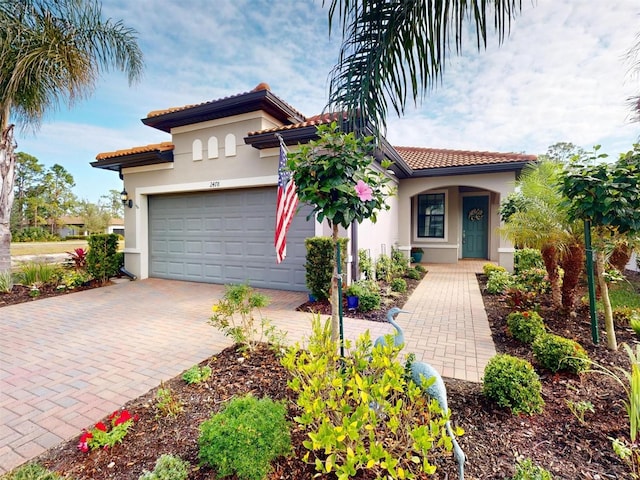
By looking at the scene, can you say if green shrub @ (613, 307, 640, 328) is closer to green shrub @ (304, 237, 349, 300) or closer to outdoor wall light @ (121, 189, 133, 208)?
green shrub @ (304, 237, 349, 300)

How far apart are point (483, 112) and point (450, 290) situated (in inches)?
166

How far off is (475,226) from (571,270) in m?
8.57

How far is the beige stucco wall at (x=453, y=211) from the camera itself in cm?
952

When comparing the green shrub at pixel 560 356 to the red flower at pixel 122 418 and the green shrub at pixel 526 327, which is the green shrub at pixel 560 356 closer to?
the green shrub at pixel 526 327

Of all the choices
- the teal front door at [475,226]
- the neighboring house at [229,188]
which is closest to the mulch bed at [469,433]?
the neighboring house at [229,188]

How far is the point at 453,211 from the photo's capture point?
12.0 m

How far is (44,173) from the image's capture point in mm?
38000

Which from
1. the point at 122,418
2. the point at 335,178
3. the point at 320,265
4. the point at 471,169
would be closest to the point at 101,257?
the point at 320,265

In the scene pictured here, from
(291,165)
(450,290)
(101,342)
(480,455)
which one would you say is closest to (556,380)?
(480,455)

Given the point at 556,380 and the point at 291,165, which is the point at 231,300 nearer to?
→ the point at 291,165

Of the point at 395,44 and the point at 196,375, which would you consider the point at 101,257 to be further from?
the point at 395,44

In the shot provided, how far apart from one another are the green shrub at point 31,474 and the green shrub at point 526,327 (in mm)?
4709

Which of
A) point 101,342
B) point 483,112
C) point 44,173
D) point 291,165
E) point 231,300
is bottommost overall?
point 101,342

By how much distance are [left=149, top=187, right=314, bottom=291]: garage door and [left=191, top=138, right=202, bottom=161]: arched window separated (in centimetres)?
103
